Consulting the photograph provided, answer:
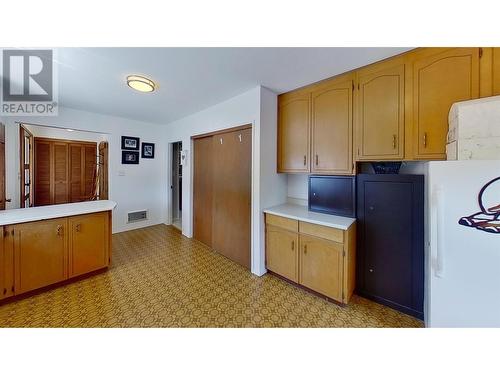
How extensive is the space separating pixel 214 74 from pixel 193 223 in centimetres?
270

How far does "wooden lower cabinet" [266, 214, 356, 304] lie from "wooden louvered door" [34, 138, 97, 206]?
4863 mm

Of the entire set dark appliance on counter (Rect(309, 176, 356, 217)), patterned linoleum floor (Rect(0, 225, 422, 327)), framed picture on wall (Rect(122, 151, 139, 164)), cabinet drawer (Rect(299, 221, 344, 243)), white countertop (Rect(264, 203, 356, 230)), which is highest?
framed picture on wall (Rect(122, 151, 139, 164))

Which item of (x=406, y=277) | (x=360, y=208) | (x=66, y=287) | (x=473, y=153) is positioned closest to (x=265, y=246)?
(x=360, y=208)

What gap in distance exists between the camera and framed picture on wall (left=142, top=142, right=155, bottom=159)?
4.30 metres

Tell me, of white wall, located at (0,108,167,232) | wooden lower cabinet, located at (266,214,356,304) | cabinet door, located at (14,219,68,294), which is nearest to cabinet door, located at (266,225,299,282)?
wooden lower cabinet, located at (266,214,356,304)

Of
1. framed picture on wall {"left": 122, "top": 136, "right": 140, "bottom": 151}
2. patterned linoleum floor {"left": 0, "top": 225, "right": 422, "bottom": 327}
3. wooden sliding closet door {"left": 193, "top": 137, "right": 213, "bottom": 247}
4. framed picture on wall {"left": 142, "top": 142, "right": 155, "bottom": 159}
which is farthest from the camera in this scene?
framed picture on wall {"left": 142, "top": 142, "right": 155, "bottom": 159}

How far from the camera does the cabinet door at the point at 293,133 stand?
2375 mm

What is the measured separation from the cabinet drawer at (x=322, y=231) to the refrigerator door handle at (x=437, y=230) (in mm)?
684

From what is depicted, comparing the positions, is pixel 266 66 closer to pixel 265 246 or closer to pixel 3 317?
pixel 265 246

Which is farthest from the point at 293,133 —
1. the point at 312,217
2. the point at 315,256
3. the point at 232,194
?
the point at 315,256

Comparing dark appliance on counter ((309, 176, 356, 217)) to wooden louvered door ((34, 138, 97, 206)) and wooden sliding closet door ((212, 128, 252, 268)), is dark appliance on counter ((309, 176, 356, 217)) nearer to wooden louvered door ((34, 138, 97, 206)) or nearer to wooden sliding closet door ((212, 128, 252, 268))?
wooden sliding closet door ((212, 128, 252, 268))

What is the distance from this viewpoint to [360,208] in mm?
1995

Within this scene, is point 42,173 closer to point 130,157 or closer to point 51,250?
point 130,157

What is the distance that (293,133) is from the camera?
2494 millimetres
